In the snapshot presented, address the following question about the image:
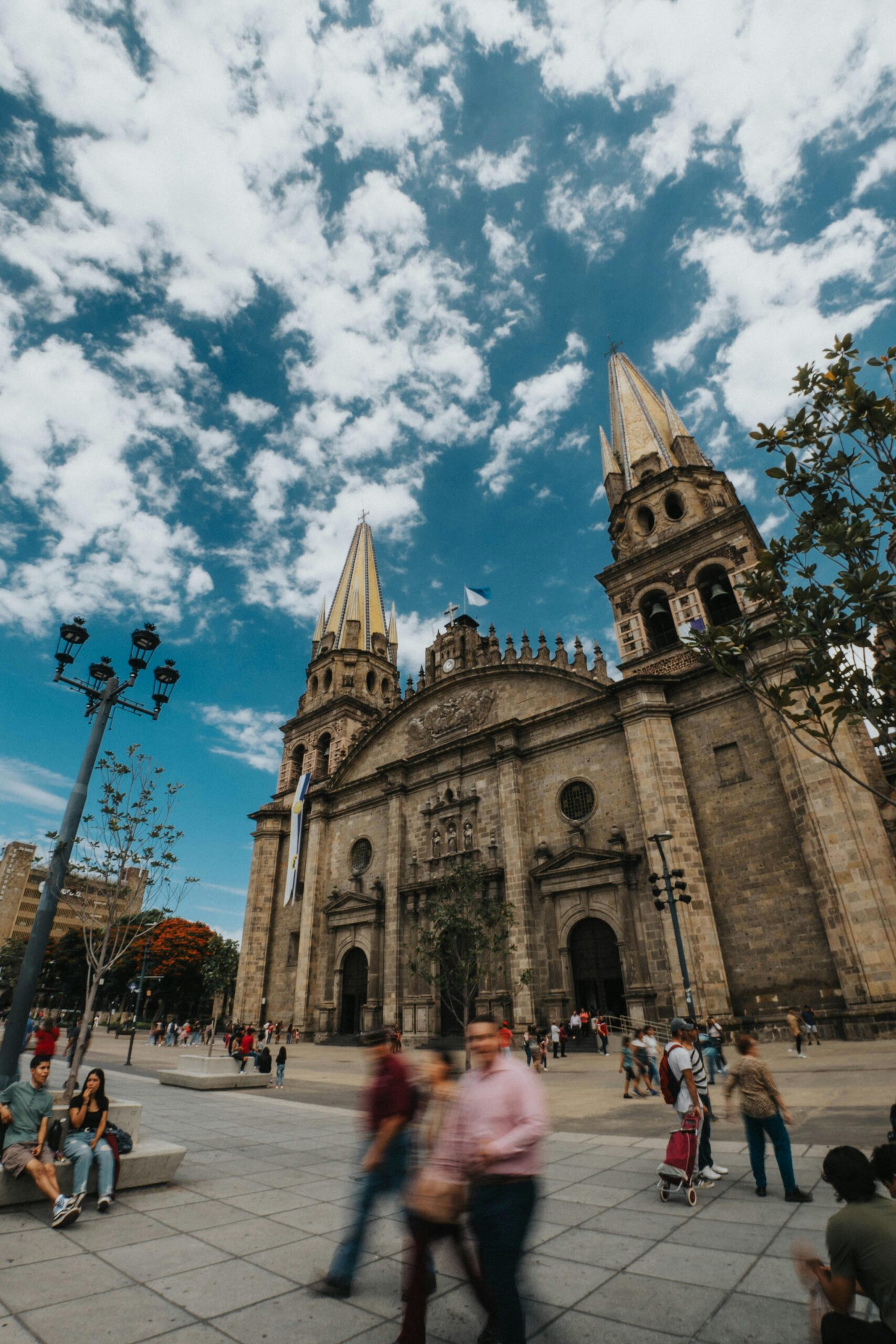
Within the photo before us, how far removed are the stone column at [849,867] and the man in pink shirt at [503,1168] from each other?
59.4ft

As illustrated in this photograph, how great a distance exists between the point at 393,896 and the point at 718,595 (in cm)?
1987

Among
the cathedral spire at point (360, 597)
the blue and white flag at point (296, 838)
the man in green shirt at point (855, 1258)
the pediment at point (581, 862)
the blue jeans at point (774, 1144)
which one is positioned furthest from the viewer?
the cathedral spire at point (360, 597)

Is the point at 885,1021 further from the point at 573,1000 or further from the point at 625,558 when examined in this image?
the point at 625,558

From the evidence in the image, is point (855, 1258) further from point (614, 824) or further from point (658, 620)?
point (658, 620)

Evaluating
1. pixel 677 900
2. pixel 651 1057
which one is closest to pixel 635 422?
pixel 677 900

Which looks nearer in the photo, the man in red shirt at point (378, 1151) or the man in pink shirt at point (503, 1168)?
the man in pink shirt at point (503, 1168)

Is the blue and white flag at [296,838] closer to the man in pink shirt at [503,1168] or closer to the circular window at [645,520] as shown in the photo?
the circular window at [645,520]

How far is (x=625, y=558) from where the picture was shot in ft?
95.3

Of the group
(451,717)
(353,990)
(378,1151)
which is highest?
A: (451,717)

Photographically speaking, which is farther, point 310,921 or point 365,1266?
point 310,921

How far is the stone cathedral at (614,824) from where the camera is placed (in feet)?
61.8

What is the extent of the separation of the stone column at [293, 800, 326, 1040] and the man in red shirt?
30.2 meters

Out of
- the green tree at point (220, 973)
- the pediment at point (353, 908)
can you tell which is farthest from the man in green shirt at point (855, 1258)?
the green tree at point (220, 973)

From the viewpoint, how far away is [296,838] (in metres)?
35.6
